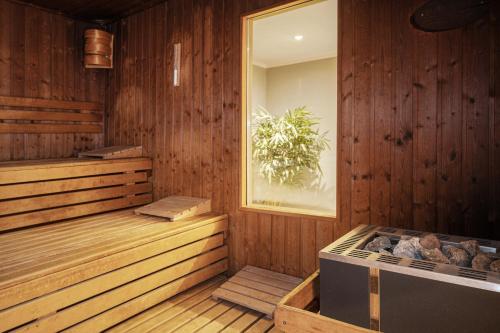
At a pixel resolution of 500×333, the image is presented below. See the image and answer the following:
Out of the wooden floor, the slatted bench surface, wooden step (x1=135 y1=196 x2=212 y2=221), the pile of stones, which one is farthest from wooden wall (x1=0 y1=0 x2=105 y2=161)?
the pile of stones

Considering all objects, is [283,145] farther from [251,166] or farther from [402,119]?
[402,119]

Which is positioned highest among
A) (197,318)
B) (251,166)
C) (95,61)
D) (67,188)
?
(95,61)

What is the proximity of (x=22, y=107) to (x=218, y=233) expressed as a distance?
2.65 meters

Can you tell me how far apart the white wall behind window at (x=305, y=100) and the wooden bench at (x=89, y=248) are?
70cm

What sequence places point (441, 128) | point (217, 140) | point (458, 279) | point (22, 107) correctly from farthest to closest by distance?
point (22, 107), point (217, 140), point (441, 128), point (458, 279)

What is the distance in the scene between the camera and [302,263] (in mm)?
3092

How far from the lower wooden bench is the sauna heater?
1.50 m

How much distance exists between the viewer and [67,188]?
347cm

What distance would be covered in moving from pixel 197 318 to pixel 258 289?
22.1 inches

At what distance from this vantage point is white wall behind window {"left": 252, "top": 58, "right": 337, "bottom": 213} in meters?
3.09

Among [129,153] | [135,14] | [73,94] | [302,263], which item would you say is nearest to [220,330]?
[302,263]

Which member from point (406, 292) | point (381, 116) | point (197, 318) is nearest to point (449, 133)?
point (381, 116)

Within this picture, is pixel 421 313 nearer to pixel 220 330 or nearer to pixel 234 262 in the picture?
pixel 220 330

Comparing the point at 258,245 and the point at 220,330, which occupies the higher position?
the point at 258,245
